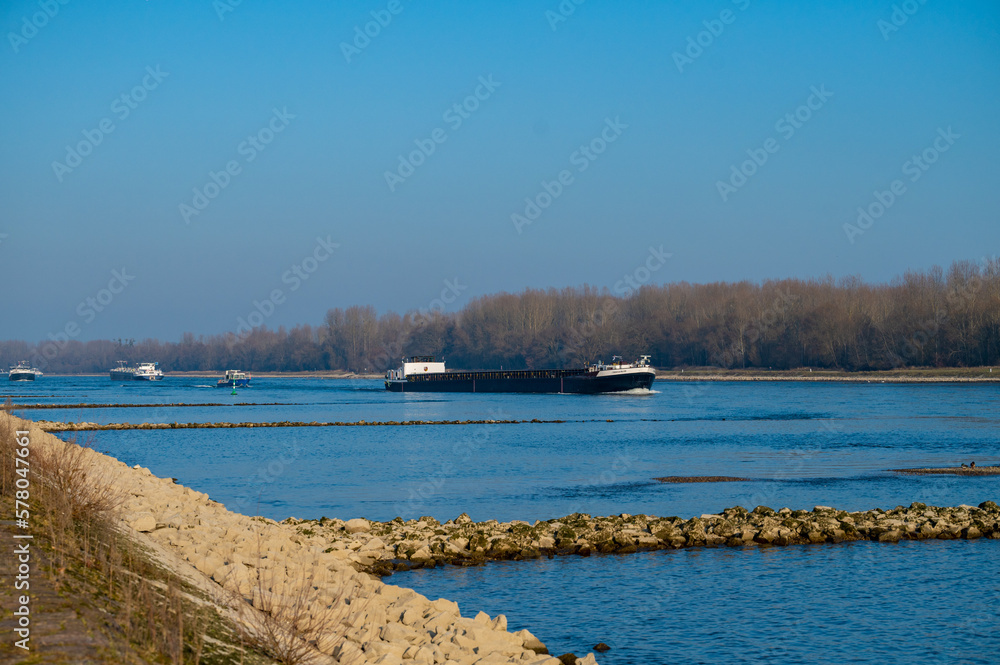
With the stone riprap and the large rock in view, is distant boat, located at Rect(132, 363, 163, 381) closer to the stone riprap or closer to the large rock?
the stone riprap

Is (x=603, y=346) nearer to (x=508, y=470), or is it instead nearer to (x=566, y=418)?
(x=566, y=418)

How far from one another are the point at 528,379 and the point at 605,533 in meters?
82.3

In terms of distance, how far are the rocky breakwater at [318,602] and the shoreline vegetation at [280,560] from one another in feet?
0.09

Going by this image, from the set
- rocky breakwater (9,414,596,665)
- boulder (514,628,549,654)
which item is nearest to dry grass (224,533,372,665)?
rocky breakwater (9,414,596,665)

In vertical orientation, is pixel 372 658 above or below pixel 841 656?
above

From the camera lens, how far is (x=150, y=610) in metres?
6.98

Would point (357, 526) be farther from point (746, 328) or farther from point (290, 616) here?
point (746, 328)

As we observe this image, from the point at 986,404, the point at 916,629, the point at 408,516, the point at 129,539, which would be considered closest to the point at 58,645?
the point at 129,539

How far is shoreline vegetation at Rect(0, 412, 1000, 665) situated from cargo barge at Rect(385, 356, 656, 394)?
68.9m

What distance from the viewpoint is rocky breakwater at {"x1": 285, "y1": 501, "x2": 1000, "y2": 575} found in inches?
641

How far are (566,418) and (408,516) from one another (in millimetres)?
38826

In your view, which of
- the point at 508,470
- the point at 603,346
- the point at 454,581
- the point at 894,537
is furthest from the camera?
the point at 603,346

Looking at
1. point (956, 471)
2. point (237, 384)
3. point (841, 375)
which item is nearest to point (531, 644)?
point (956, 471)

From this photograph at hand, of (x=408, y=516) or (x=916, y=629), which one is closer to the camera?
(x=916, y=629)
